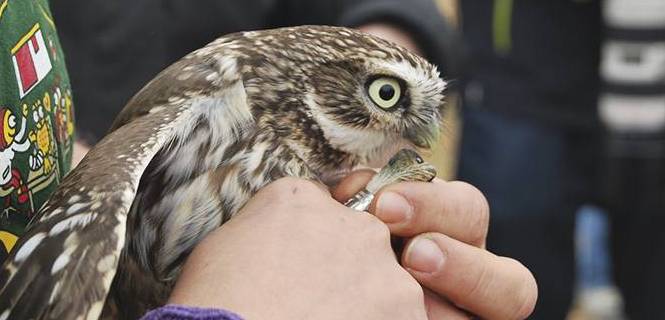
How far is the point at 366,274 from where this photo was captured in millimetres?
1714

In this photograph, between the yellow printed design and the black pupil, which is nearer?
the yellow printed design

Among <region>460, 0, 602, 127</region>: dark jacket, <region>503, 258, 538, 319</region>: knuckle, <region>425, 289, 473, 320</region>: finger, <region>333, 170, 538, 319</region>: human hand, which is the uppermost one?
<region>333, 170, 538, 319</region>: human hand

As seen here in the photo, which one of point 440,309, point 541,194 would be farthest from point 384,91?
point 541,194

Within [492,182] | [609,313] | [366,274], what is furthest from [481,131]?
[366,274]

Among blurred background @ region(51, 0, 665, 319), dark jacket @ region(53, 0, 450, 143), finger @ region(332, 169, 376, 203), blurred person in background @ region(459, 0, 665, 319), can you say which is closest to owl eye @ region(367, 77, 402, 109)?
finger @ region(332, 169, 376, 203)

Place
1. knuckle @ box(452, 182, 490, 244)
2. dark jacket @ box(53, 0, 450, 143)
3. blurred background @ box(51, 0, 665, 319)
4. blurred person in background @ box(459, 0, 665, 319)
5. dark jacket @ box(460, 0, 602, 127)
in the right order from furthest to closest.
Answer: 1. dark jacket @ box(460, 0, 602, 127)
2. blurred person in background @ box(459, 0, 665, 319)
3. blurred background @ box(51, 0, 665, 319)
4. dark jacket @ box(53, 0, 450, 143)
5. knuckle @ box(452, 182, 490, 244)

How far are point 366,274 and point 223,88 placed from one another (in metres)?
0.52

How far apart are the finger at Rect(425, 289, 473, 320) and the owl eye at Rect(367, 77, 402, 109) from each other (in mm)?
440

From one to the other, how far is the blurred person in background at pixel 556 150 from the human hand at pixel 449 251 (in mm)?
3231

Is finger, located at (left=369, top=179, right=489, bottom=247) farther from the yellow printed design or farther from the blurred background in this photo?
the blurred background

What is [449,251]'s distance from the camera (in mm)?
1872

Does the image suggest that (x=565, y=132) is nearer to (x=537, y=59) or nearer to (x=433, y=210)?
(x=537, y=59)

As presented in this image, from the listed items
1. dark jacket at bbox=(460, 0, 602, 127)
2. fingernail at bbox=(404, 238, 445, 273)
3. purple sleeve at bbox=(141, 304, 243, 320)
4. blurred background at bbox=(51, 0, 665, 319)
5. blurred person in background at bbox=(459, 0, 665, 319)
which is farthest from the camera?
dark jacket at bbox=(460, 0, 602, 127)

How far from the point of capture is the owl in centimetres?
161
